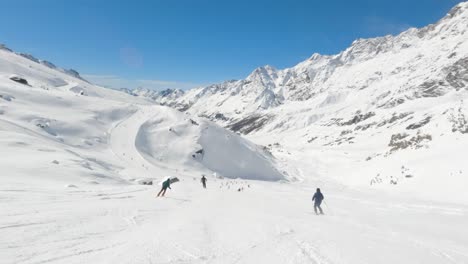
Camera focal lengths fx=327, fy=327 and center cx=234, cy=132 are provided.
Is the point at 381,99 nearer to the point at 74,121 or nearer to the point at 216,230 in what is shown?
the point at 74,121

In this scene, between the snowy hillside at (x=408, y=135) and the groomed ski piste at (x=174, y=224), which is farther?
the snowy hillside at (x=408, y=135)

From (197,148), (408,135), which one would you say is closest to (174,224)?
(197,148)

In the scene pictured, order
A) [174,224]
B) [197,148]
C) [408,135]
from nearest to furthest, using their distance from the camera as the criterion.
→ [174,224] → [197,148] → [408,135]

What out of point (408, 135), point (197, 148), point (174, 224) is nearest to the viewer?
point (174, 224)

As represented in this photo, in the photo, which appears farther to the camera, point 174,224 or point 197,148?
point 197,148

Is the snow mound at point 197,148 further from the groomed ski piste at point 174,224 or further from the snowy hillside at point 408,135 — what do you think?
the snowy hillside at point 408,135

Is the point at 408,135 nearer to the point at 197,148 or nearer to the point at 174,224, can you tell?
the point at 197,148

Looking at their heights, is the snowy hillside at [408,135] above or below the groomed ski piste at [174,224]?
above

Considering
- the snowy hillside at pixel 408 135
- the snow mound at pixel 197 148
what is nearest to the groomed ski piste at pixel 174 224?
the snowy hillside at pixel 408 135

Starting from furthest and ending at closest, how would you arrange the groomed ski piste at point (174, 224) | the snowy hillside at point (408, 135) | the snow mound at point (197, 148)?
the snow mound at point (197, 148) → the snowy hillside at point (408, 135) → the groomed ski piste at point (174, 224)

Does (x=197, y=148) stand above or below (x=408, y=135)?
below

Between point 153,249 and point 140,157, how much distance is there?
1313 inches

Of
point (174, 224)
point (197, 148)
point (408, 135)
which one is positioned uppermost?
point (408, 135)

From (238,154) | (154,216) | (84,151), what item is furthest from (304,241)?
(238,154)
